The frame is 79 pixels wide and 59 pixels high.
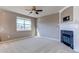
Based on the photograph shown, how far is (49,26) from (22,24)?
253cm

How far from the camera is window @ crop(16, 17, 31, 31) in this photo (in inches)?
282

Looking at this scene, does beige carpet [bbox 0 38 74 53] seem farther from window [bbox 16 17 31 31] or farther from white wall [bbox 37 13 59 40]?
window [bbox 16 17 31 31]

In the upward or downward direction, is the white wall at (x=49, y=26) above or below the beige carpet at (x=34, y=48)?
above

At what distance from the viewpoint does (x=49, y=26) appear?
7598 millimetres

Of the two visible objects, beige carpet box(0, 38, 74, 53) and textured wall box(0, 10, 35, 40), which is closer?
beige carpet box(0, 38, 74, 53)

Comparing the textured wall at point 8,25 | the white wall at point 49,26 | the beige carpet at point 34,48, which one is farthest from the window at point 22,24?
the beige carpet at point 34,48

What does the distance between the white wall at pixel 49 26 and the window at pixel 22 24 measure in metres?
1.23

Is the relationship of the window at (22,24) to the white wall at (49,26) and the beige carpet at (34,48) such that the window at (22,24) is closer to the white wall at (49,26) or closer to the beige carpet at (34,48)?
the white wall at (49,26)

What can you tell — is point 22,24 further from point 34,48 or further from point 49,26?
point 34,48

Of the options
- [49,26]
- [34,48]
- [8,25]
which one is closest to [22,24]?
[8,25]

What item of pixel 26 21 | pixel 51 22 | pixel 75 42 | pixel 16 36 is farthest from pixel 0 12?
pixel 75 42

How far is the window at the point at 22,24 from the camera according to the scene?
282 inches

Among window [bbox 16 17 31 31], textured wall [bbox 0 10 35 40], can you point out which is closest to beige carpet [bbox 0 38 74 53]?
textured wall [bbox 0 10 35 40]

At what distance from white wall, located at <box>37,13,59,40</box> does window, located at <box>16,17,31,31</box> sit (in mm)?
1234
